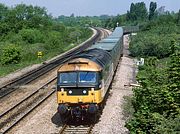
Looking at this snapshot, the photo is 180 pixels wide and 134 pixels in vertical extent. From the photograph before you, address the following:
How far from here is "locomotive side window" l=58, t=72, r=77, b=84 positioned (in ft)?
54.6

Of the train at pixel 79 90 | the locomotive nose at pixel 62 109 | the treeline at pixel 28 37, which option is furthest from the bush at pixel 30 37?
the locomotive nose at pixel 62 109

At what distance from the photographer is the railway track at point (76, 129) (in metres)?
15.9

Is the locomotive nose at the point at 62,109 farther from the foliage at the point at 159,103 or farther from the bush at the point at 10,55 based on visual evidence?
the bush at the point at 10,55

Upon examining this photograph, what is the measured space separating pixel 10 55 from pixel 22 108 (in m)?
21.5

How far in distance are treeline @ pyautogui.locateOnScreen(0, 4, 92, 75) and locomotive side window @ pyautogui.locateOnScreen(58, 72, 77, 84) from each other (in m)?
20.7

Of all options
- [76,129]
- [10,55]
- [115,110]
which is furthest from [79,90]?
[10,55]

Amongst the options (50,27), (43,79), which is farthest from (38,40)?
(43,79)

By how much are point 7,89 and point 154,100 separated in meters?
14.5

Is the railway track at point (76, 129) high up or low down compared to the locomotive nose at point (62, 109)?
down

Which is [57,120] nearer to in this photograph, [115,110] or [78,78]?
[78,78]

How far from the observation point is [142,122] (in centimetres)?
1238

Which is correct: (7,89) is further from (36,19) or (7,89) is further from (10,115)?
(36,19)

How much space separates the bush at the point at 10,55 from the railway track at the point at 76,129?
Answer: 24.9 metres

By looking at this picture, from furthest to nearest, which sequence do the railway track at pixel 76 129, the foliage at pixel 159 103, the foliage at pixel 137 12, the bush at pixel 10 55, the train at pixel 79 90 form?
the foliage at pixel 137 12 → the bush at pixel 10 55 → the train at pixel 79 90 → the railway track at pixel 76 129 → the foliage at pixel 159 103
